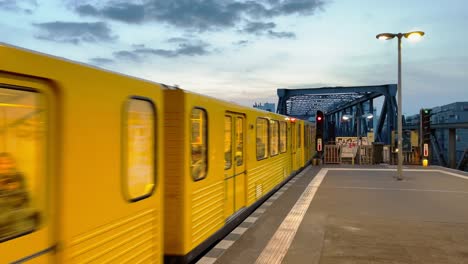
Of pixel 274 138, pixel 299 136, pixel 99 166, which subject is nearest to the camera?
pixel 99 166

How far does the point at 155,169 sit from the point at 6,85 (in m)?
2.06

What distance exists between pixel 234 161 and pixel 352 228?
→ 2.47 m

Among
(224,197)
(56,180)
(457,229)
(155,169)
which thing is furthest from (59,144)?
(457,229)

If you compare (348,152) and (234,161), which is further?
(348,152)

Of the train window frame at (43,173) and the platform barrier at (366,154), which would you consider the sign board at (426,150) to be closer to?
the platform barrier at (366,154)

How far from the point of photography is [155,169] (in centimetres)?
426

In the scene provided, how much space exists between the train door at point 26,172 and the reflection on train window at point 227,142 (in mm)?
4244

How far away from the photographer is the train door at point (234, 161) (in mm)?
6992

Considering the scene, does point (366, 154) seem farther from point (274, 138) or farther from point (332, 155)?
point (274, 138)

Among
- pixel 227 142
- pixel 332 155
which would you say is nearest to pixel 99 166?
pixel 227 142

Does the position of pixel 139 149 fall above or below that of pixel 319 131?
below

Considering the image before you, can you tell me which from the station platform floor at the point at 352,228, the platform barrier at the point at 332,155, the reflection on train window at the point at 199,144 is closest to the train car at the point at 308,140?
the platform barrier at the point at 332,155

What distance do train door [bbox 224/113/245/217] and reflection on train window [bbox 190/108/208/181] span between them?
106cm

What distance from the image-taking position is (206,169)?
5.85m
